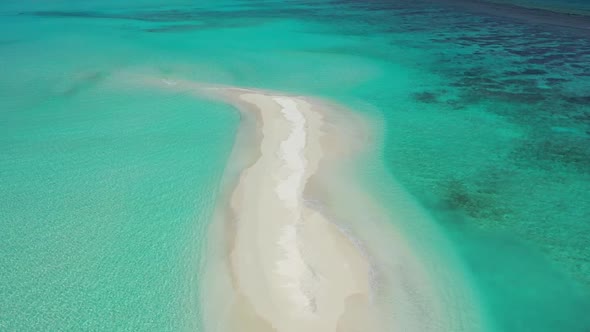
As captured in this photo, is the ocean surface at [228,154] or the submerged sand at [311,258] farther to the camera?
the ocean surface at [228,154]

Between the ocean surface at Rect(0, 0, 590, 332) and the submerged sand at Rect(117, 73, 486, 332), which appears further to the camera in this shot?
the ocean surface at Rect(0, 0, 590, 332)

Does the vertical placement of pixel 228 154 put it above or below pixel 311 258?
above

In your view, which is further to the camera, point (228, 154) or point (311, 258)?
point (228, 154)

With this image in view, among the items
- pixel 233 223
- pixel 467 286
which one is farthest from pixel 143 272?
pixel 467 286
